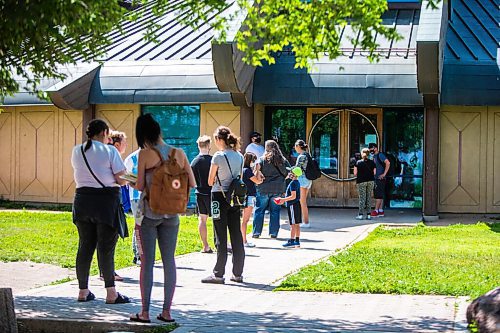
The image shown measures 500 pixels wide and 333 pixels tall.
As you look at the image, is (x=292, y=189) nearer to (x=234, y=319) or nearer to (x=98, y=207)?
(x=98, y=207)

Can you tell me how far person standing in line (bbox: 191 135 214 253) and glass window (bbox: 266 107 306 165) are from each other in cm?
1055

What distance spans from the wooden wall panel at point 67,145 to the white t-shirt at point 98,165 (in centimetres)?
1508

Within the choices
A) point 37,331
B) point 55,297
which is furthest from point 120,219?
point 37,331

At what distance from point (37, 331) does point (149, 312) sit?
1.07 m

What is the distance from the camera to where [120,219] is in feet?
32.1

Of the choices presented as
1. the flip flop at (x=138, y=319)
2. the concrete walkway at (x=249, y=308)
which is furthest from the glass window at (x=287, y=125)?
the flip flop at (x=138, y=319)

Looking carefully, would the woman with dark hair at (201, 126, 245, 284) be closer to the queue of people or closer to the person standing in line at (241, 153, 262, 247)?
the queue of people

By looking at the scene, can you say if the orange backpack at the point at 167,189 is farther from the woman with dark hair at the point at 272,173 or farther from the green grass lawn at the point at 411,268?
the woman with dark hair at the point at 272,173

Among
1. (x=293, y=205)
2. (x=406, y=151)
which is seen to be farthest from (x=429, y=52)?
(x=293, y=205)

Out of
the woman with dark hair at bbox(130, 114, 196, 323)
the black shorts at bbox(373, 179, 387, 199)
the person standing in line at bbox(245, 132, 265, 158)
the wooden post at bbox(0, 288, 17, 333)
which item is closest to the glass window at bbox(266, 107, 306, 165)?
the black shorts at bbox(373, 179, 387, 199)

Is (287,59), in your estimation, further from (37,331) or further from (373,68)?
(37,331)

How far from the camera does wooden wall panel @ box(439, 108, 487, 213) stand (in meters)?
22.3

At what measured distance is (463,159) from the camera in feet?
73.4

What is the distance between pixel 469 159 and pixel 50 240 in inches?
433
